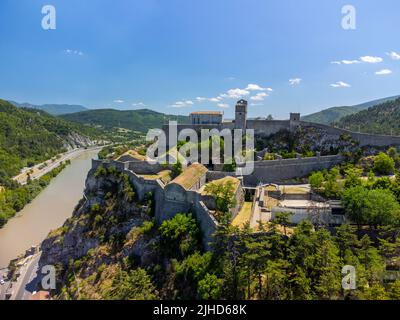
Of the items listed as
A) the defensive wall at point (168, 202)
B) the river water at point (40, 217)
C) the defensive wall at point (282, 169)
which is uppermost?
the defensive wall at point (282, 169)

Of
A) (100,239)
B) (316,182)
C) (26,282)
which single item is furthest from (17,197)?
(316,182)

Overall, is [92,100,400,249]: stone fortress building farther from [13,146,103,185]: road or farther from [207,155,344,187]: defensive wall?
[13,146,103,185]: road

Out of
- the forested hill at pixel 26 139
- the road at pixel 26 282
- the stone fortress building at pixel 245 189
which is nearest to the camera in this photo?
the stone fortress building at pixel 245 189

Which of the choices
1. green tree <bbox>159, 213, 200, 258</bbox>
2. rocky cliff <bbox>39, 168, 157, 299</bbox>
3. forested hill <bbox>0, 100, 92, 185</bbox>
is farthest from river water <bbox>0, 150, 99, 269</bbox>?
green tree <bbox>159, 213, 200, 258</bbox>

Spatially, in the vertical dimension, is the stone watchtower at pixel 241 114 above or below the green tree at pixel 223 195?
above

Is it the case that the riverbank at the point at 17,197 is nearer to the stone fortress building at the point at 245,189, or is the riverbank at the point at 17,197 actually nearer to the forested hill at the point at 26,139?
the forested hill at the point at 26,139

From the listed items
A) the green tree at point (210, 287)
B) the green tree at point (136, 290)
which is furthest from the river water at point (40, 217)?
the green tree at point (210, 287)
